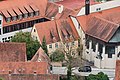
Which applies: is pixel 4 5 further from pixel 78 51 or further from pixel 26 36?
pixel 78 51

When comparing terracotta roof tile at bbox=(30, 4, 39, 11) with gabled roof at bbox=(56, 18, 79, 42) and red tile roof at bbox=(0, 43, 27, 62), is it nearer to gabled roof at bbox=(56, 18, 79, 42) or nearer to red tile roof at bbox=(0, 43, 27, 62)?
gabled roof at bbox=(56, 18, 79, 42)

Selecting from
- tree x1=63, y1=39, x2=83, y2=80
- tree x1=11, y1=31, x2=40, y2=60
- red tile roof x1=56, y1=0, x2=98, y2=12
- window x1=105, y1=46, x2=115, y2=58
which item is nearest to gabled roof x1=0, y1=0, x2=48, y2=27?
red tile roof x1=56, y1=0, x2=98, y2=12

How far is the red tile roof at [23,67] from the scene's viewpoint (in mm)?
83438

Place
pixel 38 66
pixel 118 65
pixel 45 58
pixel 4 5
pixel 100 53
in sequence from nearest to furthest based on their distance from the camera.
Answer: pixel 118 65 < pixel 38 66 < pixel 45 58 < pixel 100 53 < pixel 4 5

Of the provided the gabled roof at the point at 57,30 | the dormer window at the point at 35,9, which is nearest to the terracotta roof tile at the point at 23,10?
the dormer window at the point at 35,9

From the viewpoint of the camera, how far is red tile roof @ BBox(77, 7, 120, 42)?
102m

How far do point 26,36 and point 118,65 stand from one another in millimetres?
38398

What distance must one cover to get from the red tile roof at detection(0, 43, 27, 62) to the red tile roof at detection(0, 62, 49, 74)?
14.1 feet

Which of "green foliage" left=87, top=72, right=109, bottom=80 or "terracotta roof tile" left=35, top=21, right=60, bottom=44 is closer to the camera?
"green foliage" left=87, top=72, right=109, bottom=80

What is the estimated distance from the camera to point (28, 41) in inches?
4060

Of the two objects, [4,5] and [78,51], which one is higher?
[4,5]

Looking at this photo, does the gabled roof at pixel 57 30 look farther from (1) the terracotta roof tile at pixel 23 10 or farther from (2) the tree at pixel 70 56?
(1) the terracotta roof tile at pixel 23 10

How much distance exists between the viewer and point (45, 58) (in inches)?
3777

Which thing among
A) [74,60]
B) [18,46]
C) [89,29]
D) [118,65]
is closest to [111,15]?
[89,29]
